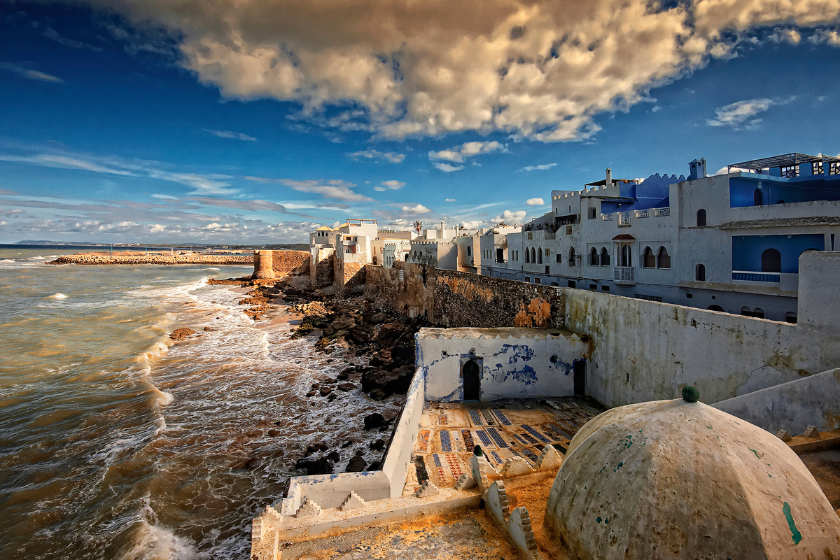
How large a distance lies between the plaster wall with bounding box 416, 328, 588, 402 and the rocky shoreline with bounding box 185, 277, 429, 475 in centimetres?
226

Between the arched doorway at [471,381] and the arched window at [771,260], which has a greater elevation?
the arched window at [771,260]

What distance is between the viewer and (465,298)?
20469mm

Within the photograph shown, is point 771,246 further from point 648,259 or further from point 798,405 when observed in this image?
point 798,405

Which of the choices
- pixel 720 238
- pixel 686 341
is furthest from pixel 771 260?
pixel 686 341

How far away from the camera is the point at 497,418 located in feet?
36.8

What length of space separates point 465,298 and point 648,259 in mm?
8385

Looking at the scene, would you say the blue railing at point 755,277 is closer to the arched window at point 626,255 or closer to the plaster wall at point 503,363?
the arched window at point 626,255

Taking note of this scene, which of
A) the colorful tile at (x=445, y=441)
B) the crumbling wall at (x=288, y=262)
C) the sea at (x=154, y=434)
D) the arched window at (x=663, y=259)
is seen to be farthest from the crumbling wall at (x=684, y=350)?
the crumbling wall at (x=288, y=262)

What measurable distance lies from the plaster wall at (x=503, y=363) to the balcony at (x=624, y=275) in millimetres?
5119

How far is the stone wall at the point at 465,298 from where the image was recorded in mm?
14766

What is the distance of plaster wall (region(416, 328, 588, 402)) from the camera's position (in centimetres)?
1240

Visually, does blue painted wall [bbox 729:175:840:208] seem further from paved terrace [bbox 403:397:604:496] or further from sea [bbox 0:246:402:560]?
sea [bbox 0:246:402:560]

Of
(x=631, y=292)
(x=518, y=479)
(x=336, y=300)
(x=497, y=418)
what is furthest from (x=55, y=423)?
(x=336, y=300)

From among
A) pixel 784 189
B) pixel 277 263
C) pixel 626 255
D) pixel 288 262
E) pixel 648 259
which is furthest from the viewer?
pixel 277 263
